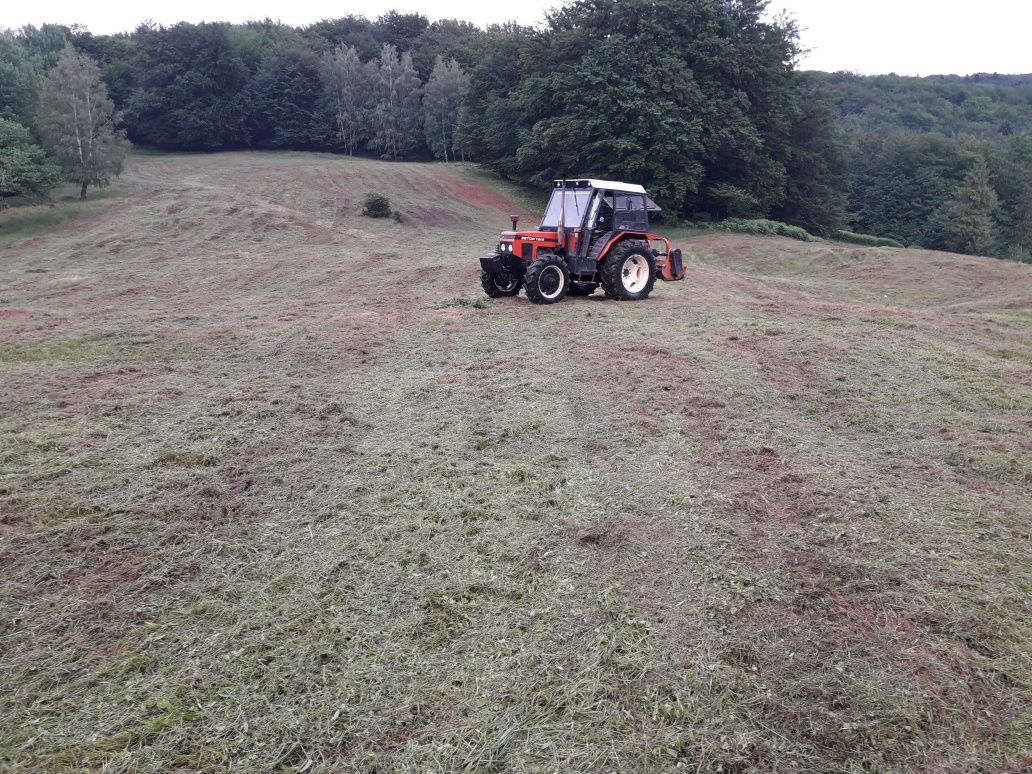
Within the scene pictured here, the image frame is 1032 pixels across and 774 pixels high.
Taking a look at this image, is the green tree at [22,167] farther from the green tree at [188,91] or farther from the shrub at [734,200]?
the green tree at [188,91]

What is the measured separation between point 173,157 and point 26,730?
54842 millimetres

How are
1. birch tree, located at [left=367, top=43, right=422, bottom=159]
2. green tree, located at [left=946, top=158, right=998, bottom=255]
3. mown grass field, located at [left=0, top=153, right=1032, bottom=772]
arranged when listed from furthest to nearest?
birch tree, located at [left=367, top=43, right=422, bottom=159] → green tree, located at [left=946, top=158, right=998, bottom=255] → mown grass field, located at [left=0, top=153, right=1032, bottom=772]

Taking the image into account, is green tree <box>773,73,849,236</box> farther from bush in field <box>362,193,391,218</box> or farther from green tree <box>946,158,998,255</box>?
bush in field <box>362,193,391,218</box>

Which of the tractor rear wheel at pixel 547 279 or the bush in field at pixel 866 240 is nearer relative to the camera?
the tractor rear wheel at pixel 547 279

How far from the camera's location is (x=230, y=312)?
11445 mm

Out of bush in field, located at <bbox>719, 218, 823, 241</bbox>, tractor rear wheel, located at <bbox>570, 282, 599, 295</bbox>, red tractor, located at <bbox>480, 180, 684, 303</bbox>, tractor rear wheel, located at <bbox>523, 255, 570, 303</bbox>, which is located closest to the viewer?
tractor rear wheel, located at <bbox>523, 255, 570, 303</bbox>

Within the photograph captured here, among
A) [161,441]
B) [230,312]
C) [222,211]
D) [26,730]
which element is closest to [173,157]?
[222,211]

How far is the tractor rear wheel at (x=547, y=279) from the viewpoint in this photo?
11.3 metres

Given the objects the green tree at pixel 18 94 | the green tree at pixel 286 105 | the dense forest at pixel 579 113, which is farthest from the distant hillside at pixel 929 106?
the green tree at pixel 18 94

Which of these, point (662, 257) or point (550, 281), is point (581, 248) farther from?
point (662, 257)

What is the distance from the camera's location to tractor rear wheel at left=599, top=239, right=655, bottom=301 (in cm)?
1197

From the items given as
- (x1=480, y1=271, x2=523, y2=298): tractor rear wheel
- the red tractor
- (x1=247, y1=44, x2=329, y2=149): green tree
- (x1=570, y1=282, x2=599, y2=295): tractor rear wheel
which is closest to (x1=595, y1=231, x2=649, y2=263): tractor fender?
the red tractor

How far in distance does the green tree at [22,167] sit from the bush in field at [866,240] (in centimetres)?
3621

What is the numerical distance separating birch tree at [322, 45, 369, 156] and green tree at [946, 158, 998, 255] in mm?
43680
